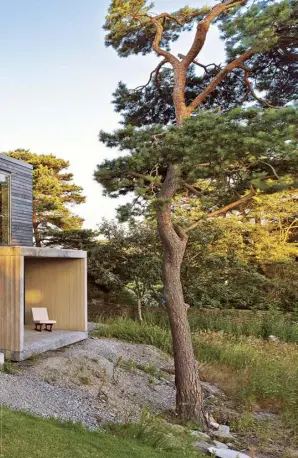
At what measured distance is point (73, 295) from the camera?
9.73m

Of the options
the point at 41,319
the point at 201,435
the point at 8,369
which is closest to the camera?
the point at 201,435

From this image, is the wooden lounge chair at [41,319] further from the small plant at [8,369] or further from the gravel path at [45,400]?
the gravel path at [45,400]

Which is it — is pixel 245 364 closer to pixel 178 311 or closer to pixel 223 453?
pixel 178 311

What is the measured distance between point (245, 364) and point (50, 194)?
12069mm

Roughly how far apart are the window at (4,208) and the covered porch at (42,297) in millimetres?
685

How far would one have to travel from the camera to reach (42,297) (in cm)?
1003

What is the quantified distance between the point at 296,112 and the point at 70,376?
4960mm

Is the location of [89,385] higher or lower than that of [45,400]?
lower

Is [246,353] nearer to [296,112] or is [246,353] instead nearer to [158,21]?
[296,112]

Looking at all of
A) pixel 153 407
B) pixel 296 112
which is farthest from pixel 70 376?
pixel 296 112

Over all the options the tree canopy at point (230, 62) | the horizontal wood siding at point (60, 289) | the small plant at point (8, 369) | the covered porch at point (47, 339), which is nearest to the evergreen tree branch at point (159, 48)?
the tree canopy at point (230, 62)

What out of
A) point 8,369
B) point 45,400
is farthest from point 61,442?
point 8,369

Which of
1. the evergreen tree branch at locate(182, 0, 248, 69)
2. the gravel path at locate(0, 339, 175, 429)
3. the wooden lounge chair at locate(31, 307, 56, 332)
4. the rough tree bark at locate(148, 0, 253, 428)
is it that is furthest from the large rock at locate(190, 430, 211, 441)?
the evergreen tree branch at locate(182, 0, 248, 69)

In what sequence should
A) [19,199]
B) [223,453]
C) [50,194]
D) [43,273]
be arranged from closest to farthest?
[223,453], [43,273], [19,199], [50,194]
